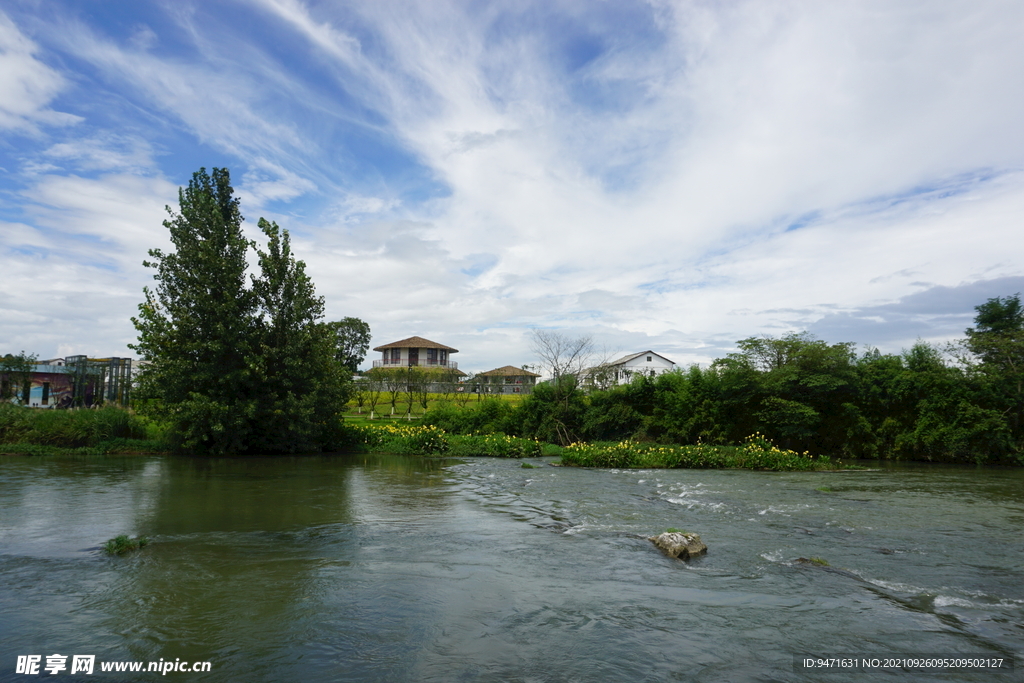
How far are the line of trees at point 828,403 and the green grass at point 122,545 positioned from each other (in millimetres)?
21811

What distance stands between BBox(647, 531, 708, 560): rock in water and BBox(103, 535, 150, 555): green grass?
325 inches

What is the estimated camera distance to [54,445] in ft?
75.2

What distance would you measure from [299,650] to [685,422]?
24.6 meters

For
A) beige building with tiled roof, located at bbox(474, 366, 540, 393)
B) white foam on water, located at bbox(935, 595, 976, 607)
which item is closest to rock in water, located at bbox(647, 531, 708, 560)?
white foam on water, located at bbox(935, 595, 976, 607)

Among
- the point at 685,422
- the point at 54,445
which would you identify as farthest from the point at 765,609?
the point at 54,445

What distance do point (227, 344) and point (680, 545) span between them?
66.1 feet

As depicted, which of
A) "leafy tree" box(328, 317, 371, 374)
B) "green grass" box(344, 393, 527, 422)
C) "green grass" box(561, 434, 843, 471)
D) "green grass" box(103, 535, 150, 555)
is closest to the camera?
"green grass" box(103, 535, 150, 555)

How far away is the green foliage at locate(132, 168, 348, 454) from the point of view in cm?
2277

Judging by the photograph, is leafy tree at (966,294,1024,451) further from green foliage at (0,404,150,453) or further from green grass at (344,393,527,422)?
green foliage at (0,404,150,453)

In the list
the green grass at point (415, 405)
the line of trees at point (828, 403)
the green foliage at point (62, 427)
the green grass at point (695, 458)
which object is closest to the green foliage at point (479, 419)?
the line of trees at point (828, 403)

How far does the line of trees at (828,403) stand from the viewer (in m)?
23.2

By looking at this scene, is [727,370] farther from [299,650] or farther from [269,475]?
[299,650]

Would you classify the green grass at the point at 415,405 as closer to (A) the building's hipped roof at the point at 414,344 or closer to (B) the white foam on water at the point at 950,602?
(A) the building's hipped roof at the point at 414,344

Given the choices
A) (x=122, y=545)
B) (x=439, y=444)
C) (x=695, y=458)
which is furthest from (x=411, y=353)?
(x=122, y=545)
